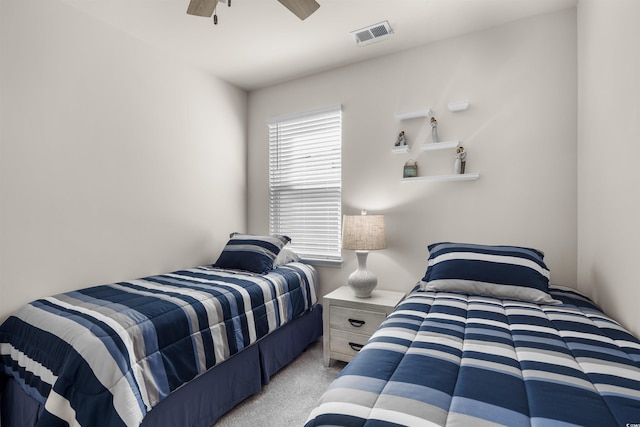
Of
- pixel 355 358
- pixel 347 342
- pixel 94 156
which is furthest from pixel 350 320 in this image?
pixel 94 156

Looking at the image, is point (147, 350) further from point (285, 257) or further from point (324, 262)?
point (324, 262)

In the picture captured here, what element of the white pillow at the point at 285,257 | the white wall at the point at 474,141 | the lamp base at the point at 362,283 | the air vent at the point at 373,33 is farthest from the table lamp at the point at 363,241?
the air vent at the point at 373,33

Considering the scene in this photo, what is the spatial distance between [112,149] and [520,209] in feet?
10.2

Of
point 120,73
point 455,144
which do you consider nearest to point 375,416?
point 455,144

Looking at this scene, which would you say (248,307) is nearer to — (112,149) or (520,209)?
(112,149)

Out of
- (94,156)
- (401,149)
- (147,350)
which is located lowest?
(147,350)

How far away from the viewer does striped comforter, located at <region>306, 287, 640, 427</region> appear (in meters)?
0.81

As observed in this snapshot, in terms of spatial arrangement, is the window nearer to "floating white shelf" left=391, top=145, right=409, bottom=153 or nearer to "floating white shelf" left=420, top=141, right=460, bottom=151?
"floating white shelf" left=391, top=145, right=409, bottom=153

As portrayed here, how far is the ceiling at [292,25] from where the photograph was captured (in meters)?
2.19

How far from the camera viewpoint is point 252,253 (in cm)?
278

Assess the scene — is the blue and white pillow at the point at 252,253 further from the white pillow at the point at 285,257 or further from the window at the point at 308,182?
the window at the point at 308,182

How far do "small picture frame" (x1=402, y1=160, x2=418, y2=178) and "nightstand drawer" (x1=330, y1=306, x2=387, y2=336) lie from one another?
3.81 ft

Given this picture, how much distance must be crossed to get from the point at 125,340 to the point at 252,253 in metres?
1.35

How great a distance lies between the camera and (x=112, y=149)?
2.42m
